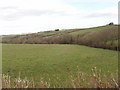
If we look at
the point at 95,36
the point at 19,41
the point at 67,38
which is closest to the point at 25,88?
the point at 95,36

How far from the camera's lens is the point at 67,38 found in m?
52.7

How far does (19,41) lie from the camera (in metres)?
65.4

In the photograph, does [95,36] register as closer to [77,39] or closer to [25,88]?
[77,39]

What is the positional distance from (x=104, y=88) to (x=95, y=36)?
38.1 m

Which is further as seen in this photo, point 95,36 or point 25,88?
point 95,36

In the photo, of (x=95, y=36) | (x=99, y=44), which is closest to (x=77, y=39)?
(x=95, y=36)

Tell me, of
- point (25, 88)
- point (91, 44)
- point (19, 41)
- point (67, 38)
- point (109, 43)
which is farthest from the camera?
point (19, 41)

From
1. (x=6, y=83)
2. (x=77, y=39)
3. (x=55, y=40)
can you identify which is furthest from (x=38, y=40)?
(x=6, y=83)

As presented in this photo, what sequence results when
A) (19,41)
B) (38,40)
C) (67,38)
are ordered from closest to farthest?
(67,38), (38,40), (19,41)

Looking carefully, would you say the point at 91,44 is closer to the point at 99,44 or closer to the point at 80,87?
the point at 99,44

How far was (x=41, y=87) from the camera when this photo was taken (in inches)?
199

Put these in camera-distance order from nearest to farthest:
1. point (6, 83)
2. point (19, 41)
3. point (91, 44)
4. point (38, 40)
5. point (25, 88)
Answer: point (25, 88) → point (6, 83) → point (91, 44) → point (38, 40) → point (19, 41)

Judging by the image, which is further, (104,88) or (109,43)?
(109,43)

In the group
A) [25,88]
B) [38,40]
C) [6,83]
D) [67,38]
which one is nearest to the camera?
[25,88]
